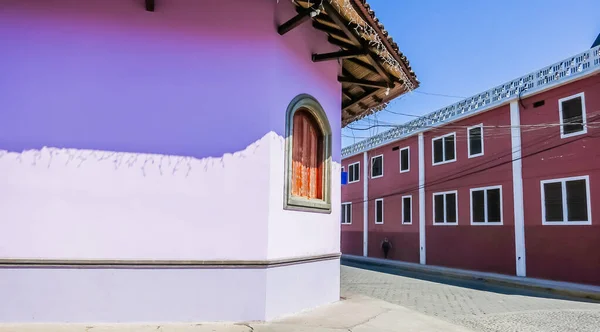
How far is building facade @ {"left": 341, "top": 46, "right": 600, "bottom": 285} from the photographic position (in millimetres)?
12984

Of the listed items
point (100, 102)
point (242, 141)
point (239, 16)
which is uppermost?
point (239, 16)

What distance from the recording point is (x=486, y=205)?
16.3m

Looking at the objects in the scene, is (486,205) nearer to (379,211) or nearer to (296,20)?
(379,211)

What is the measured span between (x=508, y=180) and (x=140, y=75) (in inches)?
544

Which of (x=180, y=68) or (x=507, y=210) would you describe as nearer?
(x=180, y=68)

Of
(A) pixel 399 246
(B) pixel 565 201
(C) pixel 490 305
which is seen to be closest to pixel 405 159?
(A) pixel 399 246

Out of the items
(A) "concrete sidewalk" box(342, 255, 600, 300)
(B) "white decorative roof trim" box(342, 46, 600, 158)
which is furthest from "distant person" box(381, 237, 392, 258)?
(B) "white decorative roof trim" box(342, 46, 600, 158)

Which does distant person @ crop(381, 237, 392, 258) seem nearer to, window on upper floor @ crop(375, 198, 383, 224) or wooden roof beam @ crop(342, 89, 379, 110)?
window on upper floor @ crop(375, 198, 383, 224)

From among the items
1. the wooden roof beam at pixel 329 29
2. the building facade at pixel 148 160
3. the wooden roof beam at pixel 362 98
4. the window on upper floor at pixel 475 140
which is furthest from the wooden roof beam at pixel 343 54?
the window on upper floor at pixel 475 140

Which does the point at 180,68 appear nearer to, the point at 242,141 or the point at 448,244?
the point at 242,141

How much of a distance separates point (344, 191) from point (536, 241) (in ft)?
46.9

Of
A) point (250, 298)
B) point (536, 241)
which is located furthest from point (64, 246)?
point (536, 241)

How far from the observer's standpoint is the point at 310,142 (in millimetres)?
6820

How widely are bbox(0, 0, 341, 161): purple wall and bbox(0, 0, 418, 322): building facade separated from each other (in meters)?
0.01
